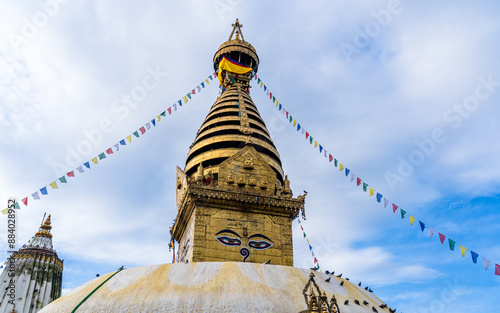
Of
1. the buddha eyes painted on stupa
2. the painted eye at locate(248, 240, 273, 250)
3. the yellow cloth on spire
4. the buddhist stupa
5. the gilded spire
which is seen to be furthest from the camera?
the gilded spire

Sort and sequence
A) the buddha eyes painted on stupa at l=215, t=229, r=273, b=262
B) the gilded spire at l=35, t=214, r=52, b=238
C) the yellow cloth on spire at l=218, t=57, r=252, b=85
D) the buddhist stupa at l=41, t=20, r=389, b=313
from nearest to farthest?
the buddhist stupa at l=41, t=20, r=389, b=313
the buddha eyes painted on stupa at l=215, t=229, r=273, b=262
the yellow cloth on spire at l=218, t=57, r=252, b=85
the gilded spire at l=35, t=214, r=52, b=238

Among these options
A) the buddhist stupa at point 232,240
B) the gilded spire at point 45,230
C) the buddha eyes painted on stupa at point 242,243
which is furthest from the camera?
the gilded spire at point 45,230

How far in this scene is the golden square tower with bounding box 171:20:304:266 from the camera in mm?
16172

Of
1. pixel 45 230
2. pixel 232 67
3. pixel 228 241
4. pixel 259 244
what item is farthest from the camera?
pixel 45 230

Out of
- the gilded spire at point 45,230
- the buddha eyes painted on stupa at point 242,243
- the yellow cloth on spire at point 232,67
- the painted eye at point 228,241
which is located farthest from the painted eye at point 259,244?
the gilded spire at point 45,230

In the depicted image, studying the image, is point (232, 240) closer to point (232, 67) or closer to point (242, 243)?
point (242, 243)

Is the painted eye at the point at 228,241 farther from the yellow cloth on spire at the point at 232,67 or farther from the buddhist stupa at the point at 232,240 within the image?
the yellow cloth on spire at the point at 232,67

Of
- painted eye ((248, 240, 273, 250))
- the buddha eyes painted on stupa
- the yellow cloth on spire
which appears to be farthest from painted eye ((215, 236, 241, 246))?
the yellow cloth on spire

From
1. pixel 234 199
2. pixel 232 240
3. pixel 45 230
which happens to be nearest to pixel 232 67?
pixel 234 199

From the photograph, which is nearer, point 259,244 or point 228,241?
point 228,241

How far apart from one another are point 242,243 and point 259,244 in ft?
2.24

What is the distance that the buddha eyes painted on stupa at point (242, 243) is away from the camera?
1608 centimetres

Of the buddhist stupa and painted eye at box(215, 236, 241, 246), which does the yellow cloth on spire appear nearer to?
the buddhist stupa

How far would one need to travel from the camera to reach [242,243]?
16203 mm
